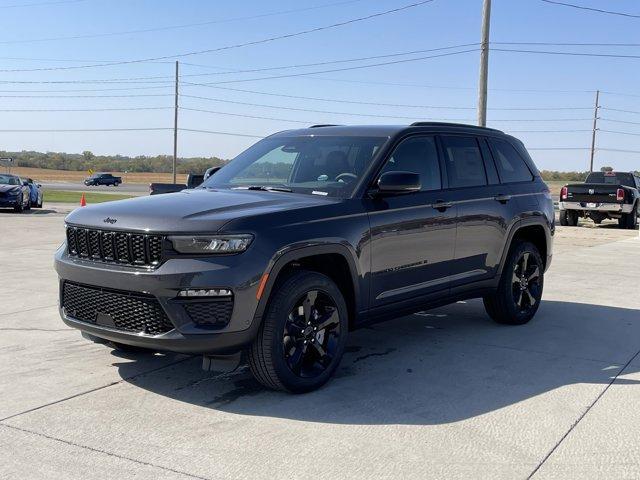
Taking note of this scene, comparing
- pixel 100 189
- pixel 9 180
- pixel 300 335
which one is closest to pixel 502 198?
pixel 300 335

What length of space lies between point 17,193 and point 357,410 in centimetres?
2170

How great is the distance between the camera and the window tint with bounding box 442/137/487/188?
626 cm

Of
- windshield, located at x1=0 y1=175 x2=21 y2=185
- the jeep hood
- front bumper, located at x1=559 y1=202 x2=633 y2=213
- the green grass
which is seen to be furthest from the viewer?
the green grass

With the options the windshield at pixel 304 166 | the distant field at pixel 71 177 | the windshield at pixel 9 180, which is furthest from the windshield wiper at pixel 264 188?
the distant field at pixel 71 177

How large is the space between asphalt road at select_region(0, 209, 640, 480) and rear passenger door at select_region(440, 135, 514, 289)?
0.70 m

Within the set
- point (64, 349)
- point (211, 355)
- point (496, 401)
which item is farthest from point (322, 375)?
point (64, 349)

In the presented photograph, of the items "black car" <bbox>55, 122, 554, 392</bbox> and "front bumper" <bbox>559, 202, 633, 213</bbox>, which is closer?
"black car" <bbox>55, 122, 554, 392</bbox>

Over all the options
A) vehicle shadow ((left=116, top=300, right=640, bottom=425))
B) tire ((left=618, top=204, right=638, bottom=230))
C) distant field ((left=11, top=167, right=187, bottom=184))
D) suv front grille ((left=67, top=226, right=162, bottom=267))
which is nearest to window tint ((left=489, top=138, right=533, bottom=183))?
vehicle shadow ((left=116, top=300, right=640, bottom=425))

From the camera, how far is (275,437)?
4.00 m

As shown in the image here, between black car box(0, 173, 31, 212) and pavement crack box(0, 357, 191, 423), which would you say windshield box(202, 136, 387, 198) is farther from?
black car box(0, 173, 31, 212)

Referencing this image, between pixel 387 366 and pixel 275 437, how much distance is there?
1.69 m

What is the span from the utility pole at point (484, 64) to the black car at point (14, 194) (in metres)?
15.2

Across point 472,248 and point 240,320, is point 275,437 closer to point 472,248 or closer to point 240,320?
point 240,320

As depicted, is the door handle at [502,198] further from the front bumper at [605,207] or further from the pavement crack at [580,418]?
the front bumper at [605,207]
